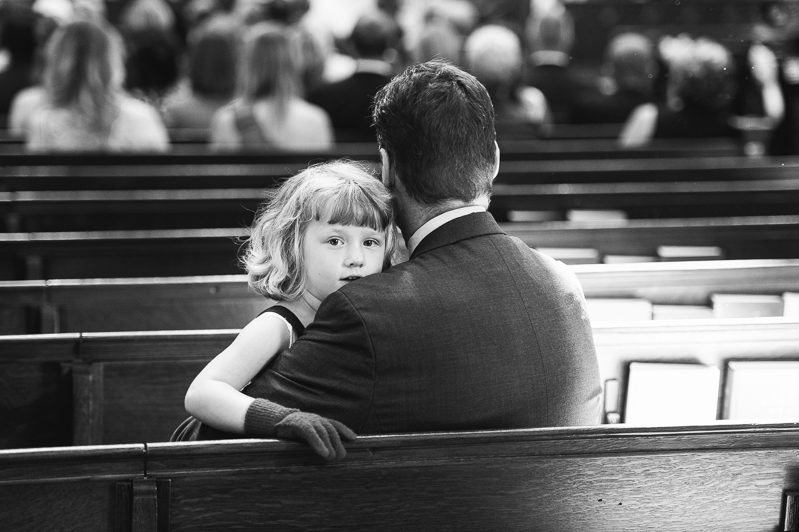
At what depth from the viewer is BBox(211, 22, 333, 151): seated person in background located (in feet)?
14.2

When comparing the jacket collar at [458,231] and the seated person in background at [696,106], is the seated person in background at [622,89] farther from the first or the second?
the jacket collar at [458,231]

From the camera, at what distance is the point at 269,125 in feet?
15.4

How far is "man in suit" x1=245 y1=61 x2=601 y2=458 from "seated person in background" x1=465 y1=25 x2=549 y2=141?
276 cm

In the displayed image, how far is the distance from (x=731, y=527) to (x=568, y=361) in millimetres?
393

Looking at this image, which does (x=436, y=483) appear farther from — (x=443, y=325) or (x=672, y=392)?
(x=672, y=392)

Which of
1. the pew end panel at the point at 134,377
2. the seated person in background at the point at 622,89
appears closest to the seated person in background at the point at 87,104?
the pew end panel at the point at 134,377

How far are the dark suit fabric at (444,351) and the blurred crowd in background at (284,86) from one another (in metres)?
1.55

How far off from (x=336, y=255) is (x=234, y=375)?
A: 11.9 inches

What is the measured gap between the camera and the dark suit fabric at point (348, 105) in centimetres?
541

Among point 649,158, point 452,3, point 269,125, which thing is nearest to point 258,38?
point 269,125

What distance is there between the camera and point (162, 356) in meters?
2.33

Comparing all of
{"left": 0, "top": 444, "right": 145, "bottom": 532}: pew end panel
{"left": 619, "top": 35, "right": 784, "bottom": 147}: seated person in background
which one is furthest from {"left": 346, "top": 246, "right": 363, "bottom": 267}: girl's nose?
{"left": 619, "top": 35, "right": 784, "bottom": 147}: seated person in background

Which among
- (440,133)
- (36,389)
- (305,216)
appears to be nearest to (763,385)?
(440,133)

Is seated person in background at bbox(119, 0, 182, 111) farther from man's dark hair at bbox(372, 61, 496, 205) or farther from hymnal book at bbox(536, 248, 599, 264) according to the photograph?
man's dark hair at bbox(372, 61, 496, 205)
